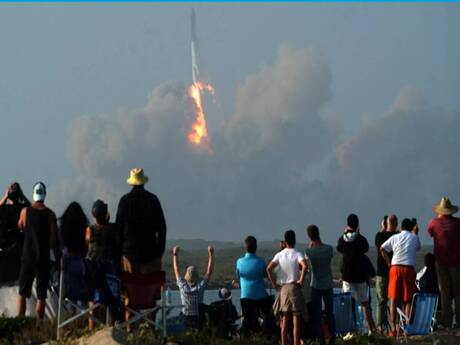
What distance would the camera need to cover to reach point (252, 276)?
15188 mm

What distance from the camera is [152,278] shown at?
13758mm

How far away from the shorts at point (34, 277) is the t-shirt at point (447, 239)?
6.44 meters

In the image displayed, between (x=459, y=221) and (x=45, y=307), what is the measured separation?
7039mm

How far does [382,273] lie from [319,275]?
2635 mm

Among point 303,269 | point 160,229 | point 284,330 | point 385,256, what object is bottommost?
point 284,330

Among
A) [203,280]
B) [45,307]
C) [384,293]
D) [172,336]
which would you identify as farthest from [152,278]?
[384,293]

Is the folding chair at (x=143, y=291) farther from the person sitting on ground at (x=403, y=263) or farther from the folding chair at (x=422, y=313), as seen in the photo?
the person sitting on ground at (x=403, y=263)

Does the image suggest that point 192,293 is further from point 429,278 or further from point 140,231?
point 429,278

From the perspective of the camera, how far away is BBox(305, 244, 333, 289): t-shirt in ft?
49.0

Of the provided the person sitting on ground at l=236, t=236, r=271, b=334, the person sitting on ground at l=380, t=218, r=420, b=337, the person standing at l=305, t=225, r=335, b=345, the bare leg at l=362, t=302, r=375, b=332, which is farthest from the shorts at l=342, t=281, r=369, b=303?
the person sitting on ground at l=236, t=236, r=271, b=334

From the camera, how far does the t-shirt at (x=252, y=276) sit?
1516 centimetres

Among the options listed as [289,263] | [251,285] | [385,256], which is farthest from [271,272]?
[385,256]

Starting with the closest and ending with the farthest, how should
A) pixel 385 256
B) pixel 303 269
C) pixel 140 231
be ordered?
1. pixel 140 231
2. pixel 303 269
3. pixel 385 256

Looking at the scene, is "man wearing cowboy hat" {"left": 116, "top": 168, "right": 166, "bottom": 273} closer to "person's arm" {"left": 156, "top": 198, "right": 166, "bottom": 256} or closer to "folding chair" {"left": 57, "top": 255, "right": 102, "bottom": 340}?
"person's arm" {"left": 156, "top": 198, "right": 166, "bottom": 256}
